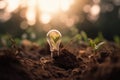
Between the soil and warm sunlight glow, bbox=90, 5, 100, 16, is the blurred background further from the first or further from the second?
the soil

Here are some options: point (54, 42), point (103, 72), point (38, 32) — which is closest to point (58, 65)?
point (54, 42)

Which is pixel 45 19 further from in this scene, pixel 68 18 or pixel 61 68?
pixel 61 68

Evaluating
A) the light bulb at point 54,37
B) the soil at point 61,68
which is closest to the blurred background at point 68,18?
the light bulb at point 54,37

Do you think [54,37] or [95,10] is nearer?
[54,37]

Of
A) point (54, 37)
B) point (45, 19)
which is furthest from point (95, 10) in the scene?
point (54, 37)

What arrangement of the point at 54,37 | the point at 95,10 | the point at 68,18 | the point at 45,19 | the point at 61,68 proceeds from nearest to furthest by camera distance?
the point at 61,68 < the point at 54,37 < the point at 45,19 < the point at 68,18 < the point at 95,10

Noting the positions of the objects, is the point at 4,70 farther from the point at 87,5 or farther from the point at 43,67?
the point at 87,5

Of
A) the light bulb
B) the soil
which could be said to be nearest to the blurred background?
the light bulb

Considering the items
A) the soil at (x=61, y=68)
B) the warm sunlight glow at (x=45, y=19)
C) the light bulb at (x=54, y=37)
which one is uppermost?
the warm sunlight glow at (x=45, y=19)

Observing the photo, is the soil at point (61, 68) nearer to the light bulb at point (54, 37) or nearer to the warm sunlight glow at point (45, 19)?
the light bulb at point (54, 37)
